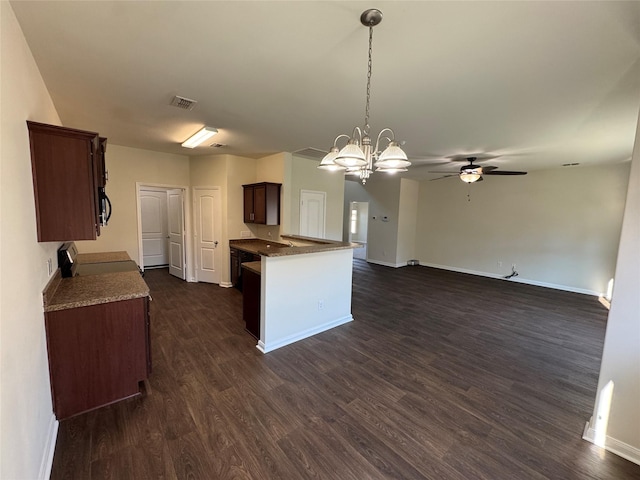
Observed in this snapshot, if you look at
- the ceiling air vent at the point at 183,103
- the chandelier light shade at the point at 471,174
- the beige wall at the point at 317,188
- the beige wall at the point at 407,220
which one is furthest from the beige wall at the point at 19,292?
the beige wall at the point at 407,220

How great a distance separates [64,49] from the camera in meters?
1.88

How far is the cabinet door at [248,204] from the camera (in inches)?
213

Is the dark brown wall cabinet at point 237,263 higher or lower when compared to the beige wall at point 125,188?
lower

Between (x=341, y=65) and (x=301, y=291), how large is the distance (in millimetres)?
2405

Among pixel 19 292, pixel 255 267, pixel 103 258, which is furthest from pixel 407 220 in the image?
pixel 19 292

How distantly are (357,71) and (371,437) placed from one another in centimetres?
277

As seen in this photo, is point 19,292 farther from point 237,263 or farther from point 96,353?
point 237,263

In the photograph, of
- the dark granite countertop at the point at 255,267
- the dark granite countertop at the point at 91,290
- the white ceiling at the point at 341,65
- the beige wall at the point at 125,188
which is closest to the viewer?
the white ceiling at the point at 341,65

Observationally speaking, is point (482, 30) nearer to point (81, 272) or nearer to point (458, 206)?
point (81, 272)

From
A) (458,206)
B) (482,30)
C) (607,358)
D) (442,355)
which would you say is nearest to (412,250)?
(458,206)

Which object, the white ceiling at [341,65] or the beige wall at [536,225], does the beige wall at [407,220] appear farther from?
the white ceiling at [341,65]

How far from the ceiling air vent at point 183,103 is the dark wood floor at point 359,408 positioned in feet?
8.78

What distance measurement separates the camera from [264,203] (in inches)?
200

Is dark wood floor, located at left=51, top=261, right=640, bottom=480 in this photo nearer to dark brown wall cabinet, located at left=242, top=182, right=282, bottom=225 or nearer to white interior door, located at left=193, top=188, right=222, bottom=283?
white interior door, located at left=193, top=188, right=222, bottom=283
